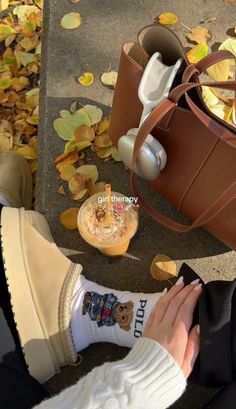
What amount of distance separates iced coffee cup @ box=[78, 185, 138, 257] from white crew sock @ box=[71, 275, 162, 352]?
0.13 m

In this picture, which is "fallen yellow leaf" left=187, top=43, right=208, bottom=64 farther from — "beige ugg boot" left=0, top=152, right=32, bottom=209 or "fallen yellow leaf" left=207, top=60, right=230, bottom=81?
"beige ugg boot" left=0, top=152, right=32, bottom=209

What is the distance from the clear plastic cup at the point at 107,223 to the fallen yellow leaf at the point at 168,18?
787mm

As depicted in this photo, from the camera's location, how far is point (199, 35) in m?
1.79

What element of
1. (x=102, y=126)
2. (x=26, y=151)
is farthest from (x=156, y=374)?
(x=26, y=151)

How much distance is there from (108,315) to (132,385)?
0.33 meters

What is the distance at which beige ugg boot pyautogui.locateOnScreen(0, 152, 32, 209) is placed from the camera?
5.10 feet

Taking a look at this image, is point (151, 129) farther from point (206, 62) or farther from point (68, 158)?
point (68, 158)

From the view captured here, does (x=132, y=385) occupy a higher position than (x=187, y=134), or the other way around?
(x=187, y=134)

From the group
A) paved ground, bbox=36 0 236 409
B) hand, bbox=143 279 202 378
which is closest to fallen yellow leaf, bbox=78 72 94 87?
paved ground, bbox=36 0 236 409

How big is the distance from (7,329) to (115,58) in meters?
1.00

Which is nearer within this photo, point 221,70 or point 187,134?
point 187,134

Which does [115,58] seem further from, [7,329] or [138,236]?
[7,329]

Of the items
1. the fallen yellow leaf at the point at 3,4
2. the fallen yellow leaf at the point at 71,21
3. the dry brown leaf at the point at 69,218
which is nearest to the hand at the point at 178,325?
the dry brown leaf at the point at 69,218

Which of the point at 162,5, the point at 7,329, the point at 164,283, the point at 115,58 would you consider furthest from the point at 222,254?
the point at 162,5
